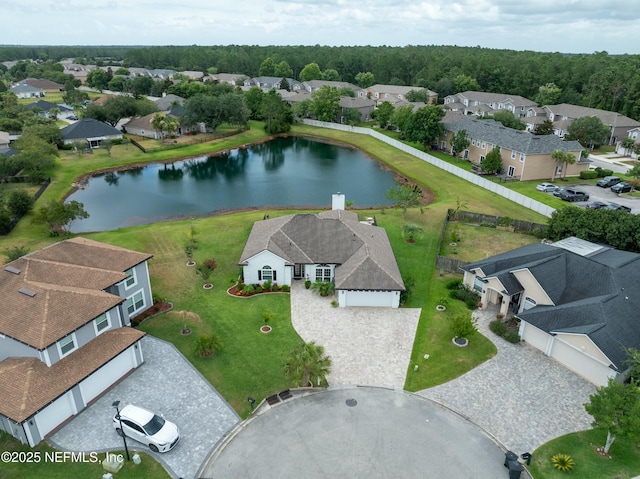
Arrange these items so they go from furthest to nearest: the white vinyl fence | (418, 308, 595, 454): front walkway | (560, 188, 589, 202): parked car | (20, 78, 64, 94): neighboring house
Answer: (20, 78, 64, 94): neighboring house, (560, 188, 589, 202): parked car, the white vinyl fence, (418, 308, 595, 454): front walkway

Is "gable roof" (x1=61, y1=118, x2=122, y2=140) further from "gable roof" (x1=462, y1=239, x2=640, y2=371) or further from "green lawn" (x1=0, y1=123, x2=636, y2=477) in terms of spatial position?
"gable roof" (x1=462, y1=239, x2=640, y2=371)

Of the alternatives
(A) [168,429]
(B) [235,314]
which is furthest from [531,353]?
(A) [168,429]

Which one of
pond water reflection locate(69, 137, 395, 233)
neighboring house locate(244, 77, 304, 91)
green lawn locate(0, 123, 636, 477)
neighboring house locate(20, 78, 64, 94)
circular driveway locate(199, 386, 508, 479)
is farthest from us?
neighboring house locate(20, 78, 64, 94)

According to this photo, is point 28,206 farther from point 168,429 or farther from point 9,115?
point 9,115

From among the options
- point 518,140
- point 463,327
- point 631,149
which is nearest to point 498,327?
point 463,327

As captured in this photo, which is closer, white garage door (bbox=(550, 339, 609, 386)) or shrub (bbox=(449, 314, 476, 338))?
white garage door (bbox=(550, 339, 609, 386))

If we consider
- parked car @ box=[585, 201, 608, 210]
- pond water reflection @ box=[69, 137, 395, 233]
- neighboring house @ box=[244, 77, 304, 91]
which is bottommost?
pond water reflection @ box=[69, 137, 395, 233]

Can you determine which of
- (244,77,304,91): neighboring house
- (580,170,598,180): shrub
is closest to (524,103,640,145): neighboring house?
(580,170,598,180): shrub

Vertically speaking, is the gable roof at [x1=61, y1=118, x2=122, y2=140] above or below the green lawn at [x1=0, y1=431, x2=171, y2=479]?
above
